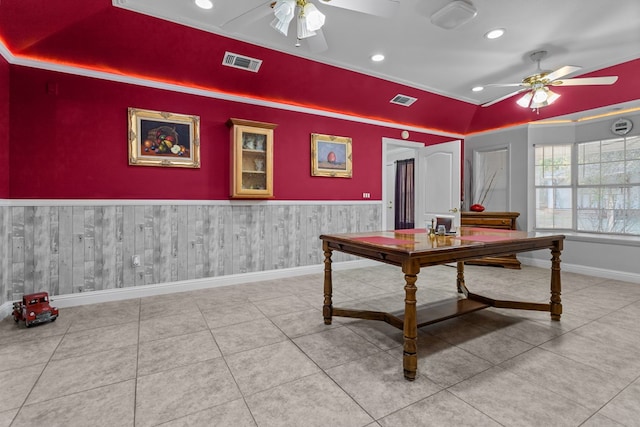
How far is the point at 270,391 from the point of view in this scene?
180cm

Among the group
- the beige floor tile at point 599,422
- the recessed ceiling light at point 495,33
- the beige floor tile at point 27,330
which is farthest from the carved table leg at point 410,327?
the recessed ceiling light at point 495,33

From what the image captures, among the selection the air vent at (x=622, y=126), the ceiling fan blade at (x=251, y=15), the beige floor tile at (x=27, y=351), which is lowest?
the beige floor tile at (x=27, y=351)

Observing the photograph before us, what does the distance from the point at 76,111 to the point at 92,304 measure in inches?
83.4

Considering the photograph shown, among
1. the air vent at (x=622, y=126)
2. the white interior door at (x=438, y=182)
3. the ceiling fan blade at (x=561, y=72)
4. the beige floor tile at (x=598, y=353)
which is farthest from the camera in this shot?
the white interior door at (x=438, y=182)

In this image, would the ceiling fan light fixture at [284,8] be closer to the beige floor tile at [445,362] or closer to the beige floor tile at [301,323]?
the beige floor tile at [301,323]

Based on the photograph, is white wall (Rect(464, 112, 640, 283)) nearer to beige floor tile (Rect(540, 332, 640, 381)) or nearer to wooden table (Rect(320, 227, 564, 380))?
wooden table (Rect(320, 227, 564, 380))

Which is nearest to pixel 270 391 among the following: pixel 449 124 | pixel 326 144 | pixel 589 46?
pixel 326 144

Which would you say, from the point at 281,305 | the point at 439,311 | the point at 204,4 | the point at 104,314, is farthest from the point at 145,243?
the point at 439,311

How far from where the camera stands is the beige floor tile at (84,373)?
1821mm

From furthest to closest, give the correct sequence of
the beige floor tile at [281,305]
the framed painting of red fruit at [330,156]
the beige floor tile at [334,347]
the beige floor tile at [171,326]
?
1. the framed painting of red fruit at [330,156]
2. the beige floor tile at [281,305]
3. the beige floor tile at [171,326]
4. the beige floor tile at [334,347]

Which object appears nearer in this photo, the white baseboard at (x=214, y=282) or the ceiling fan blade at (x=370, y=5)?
the ceiling fan blade at (x=370, y=5)

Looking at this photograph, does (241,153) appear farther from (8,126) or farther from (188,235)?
(8,126)

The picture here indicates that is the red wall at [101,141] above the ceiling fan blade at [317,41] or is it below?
below

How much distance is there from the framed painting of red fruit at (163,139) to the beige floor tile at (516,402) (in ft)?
12.2
